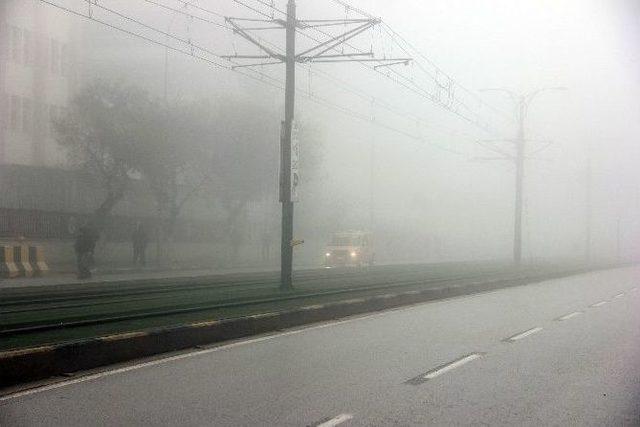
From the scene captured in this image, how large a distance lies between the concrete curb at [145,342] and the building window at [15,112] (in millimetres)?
28173

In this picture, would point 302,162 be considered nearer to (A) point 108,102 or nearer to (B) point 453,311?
(A) point 108,102

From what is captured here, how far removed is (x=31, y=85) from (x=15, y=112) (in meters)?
1.78

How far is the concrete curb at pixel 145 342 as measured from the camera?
26.5 feet

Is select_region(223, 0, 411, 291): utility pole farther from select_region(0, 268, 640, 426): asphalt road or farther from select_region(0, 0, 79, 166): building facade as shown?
select_region(0, 0, 79, 166): building facade

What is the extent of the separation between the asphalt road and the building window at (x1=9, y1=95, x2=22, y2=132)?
100 ft

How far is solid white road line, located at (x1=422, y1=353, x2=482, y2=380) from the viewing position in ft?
29.4

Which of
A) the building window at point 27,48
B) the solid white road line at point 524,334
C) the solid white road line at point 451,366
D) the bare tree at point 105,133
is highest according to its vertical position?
the building window at point 27,48

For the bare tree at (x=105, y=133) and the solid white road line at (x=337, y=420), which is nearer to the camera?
the solid white road line at (x=337, y=420)

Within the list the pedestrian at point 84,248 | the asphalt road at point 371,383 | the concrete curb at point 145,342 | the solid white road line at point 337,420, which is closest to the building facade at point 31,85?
the pedestrian at point 84,248

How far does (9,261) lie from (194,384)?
21610mm

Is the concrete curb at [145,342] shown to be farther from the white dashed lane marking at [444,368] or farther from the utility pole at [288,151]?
the white dashed lane marking at [444,368]

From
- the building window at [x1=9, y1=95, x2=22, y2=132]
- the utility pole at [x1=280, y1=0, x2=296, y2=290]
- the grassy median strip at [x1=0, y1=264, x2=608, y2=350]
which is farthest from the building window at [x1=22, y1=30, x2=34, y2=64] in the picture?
the utility pole at [x1=280, y1=0, x2=296, y2=290]

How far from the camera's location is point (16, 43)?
3909 centimetres

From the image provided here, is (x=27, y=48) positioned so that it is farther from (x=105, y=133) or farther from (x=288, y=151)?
(x=288, y=151)
